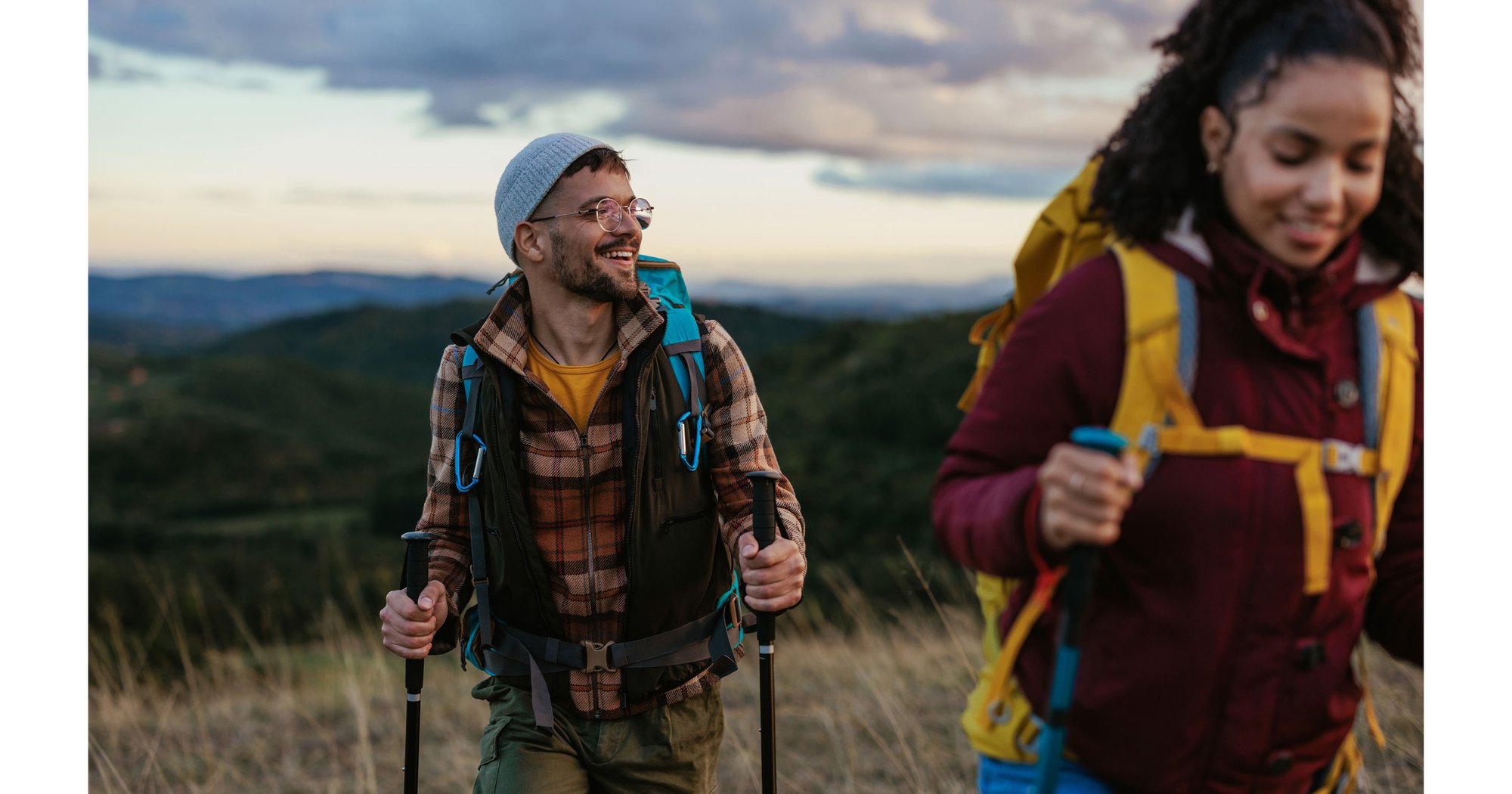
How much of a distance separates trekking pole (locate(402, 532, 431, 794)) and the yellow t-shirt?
539 millimetres

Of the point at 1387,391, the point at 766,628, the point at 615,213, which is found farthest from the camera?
the point at 615,213

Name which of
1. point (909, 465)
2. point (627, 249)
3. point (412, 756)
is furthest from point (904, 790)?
point (909, 465)

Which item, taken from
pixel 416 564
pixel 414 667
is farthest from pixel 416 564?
pixel 414 667

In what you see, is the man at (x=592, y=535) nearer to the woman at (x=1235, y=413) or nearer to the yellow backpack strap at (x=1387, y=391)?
the woman at (x=1235, y=413)

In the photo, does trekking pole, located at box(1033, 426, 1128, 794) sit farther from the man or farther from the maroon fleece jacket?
the man

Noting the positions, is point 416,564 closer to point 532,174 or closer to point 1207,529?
point 532,174

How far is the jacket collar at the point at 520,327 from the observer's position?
3303 millimetres

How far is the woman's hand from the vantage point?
1.70 m

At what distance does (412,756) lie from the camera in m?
3.51

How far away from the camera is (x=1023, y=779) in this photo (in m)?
2.12

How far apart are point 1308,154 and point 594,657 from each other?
7.26ft

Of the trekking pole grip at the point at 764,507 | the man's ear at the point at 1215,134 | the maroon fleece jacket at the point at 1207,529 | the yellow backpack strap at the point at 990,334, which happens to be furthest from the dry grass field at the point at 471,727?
the man's ear at the point at 1215,134

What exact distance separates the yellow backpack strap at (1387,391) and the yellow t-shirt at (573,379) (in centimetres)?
202

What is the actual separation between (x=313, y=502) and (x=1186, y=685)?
1490 inches
